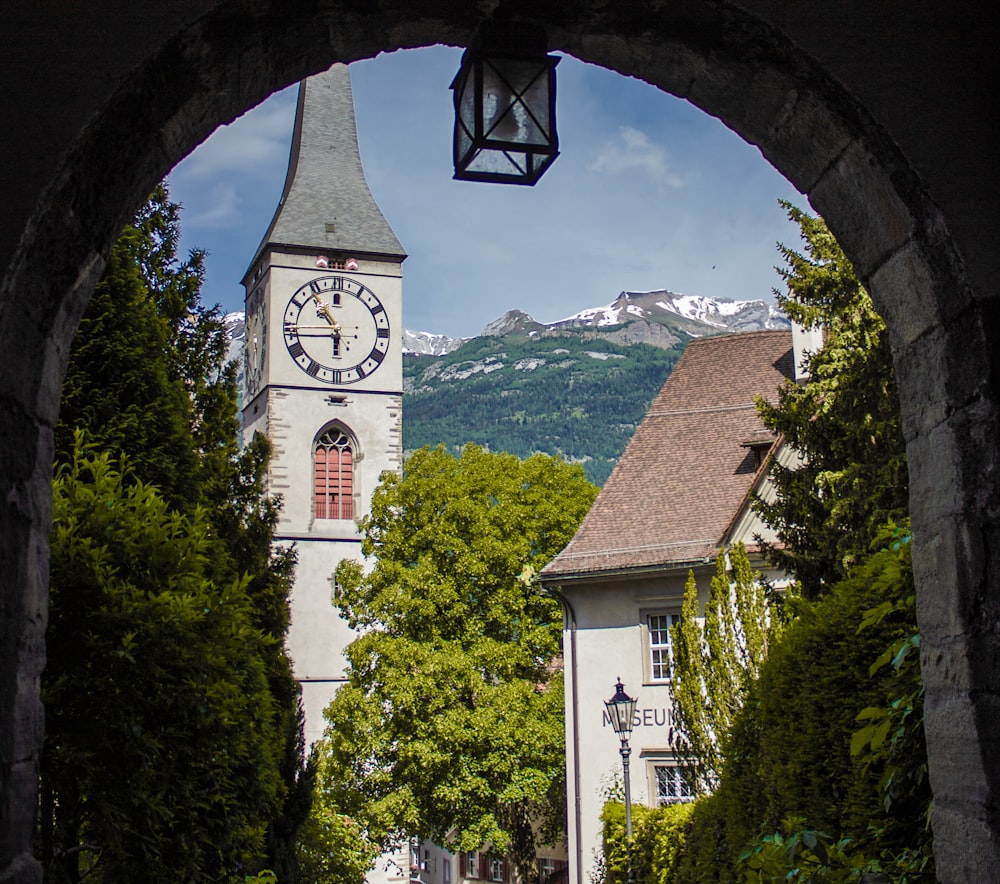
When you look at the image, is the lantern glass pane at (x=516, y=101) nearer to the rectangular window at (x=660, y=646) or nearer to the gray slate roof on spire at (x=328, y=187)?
the rectangular window at (x=660, y=646)

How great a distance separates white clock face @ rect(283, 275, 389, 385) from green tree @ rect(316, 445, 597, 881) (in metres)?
17.5

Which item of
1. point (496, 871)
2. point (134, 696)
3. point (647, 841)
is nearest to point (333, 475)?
point (496, 871)

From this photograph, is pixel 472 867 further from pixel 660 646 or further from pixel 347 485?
pixel 660 646

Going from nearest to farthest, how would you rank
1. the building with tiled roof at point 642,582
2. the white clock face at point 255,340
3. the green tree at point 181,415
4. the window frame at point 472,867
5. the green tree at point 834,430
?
the green tree at point 181,415, the green tree at point 834,430, the building with tiled roof at point 642,582, the window frame at point 472,867, the white clock face at point 255,340

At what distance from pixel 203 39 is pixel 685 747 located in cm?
1496

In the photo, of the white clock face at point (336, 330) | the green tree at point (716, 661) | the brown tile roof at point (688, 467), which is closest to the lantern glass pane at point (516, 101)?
the green tree at point (716, 661)

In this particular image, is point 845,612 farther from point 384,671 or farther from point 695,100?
point 384,671

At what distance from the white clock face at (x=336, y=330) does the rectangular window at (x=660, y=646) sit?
2982 centimetres

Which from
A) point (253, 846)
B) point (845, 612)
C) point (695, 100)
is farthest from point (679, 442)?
point (695, 100)

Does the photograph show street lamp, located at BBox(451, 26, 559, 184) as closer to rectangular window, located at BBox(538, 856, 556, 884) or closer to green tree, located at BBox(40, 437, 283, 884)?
green tree, located at BBox(40, 437, 283, 884)

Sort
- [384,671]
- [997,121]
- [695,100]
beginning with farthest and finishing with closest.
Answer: [384,671], [695,100], [997,121]

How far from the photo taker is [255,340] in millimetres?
54219

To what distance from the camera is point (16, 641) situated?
319 centimetres

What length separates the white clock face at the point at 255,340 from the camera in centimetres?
5241
